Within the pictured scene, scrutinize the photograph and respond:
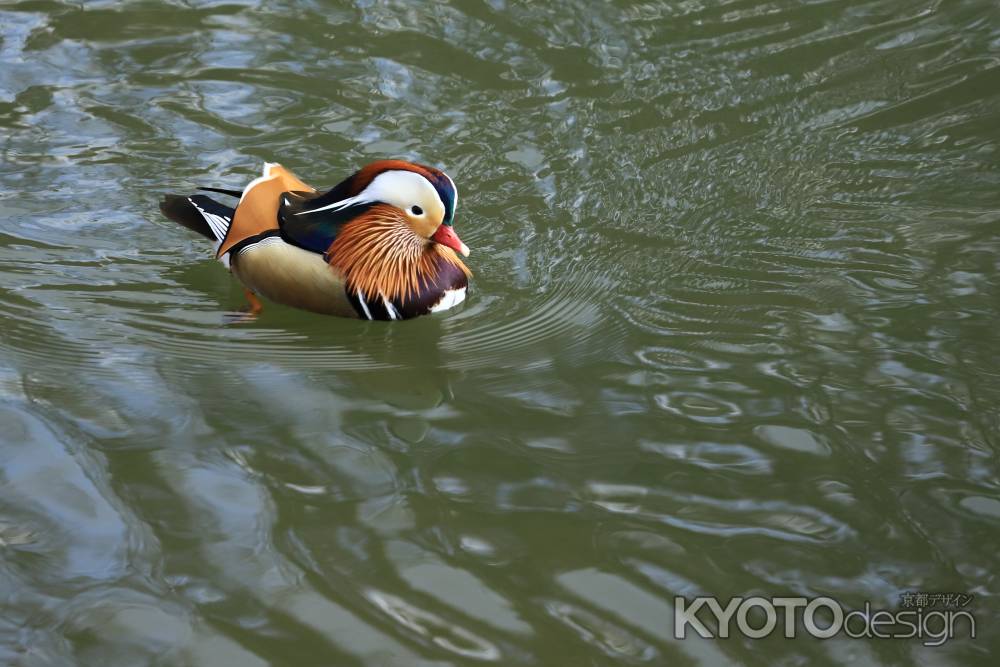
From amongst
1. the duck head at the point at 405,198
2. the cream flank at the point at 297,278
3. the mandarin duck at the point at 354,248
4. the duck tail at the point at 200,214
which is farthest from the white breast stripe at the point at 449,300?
the duck tail at the point at 200,214

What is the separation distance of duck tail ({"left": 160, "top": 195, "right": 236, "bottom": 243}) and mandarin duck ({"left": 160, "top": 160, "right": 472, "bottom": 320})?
11cm

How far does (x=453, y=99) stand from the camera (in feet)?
24.3

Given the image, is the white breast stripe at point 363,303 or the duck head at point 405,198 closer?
the duck head at point 405,198

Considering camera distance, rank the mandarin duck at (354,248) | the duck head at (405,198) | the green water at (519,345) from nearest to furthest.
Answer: the green water at (519,345) → the duck head at (405,198) → the mandarin duck at (354,248)

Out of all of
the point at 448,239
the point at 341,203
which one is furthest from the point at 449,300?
the point at 341,203

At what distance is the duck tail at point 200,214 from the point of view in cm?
581

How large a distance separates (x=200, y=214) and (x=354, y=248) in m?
0.84

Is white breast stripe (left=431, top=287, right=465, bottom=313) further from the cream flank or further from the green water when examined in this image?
the cream flank

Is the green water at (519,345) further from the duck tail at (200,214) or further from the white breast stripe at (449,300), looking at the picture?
the duck tail at (200,214)

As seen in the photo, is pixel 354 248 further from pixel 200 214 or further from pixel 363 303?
pixel 200 214

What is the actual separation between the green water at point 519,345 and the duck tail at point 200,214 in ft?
0.64

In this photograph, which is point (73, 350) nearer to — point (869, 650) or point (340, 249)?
point (340, 249)

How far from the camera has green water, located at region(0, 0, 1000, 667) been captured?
11.7 ft

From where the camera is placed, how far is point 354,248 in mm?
5570
